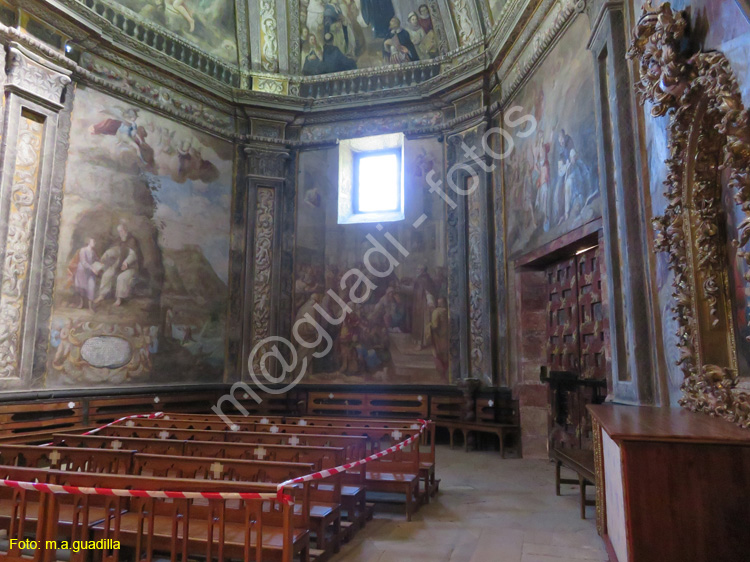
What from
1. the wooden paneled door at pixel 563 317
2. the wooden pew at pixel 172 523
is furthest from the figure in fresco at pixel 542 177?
the wooden pew at pixel 172 523

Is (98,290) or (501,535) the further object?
(98,290)

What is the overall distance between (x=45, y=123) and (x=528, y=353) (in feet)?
31.1

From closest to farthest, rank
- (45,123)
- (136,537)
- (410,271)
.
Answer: (136,537) < (45,123) < (410,271)

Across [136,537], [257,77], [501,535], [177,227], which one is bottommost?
[501,535]

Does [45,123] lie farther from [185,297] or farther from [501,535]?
[501,535]

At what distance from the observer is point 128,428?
7035 millimetres

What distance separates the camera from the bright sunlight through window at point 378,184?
13.4 meters

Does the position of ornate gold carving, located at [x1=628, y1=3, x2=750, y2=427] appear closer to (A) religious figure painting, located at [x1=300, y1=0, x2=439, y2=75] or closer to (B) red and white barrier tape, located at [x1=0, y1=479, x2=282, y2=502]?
(B) red and white barrier tape, located at [x1=0, y1=479, x2=282, y2=502]

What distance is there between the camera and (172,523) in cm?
383

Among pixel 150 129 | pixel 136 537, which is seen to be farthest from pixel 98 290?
pixel 136 537

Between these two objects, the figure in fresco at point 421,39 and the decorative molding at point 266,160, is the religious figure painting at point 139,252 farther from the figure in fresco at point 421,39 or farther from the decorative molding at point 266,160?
the figure in fresco at point 421,39

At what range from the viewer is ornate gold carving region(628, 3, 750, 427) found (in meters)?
Result: 3.77

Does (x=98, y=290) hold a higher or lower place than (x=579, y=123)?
lower

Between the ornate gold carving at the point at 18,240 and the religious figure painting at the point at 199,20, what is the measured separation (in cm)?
378
